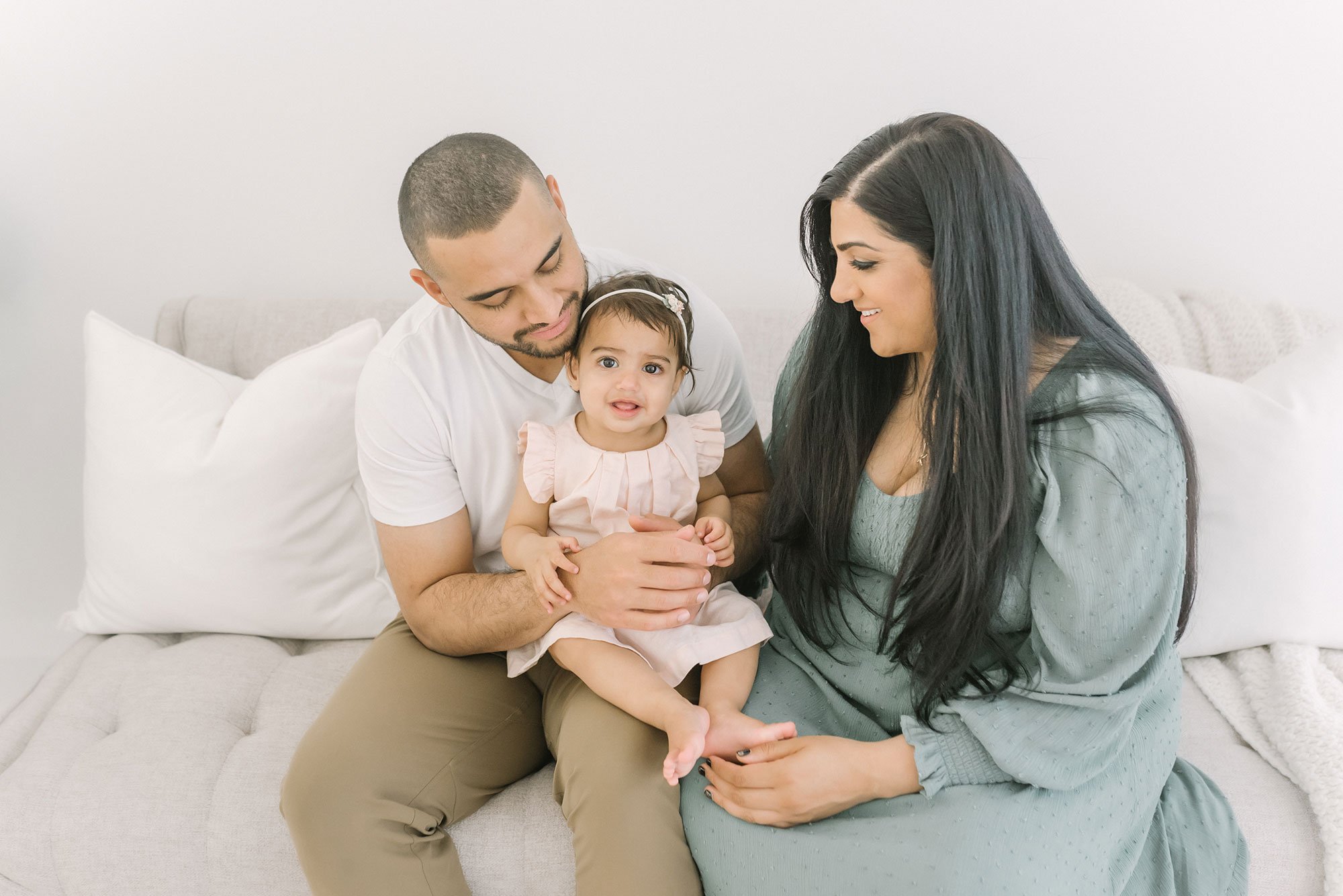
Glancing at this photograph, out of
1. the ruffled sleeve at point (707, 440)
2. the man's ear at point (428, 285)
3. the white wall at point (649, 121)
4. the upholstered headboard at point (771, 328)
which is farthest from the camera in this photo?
the white wall at point (649, 121)

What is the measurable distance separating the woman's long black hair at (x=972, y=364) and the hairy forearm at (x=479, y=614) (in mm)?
556

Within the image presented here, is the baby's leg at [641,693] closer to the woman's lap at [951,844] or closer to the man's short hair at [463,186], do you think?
the woman's lap at [951,844]

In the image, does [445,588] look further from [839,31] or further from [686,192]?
[839,31]

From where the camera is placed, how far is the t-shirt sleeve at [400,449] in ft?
5.18

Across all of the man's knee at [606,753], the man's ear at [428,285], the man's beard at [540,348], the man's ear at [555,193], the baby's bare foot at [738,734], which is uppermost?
the man's ear at [555,193]

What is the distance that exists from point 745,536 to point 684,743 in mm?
474

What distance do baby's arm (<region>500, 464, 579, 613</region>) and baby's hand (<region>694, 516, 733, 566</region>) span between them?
21cm

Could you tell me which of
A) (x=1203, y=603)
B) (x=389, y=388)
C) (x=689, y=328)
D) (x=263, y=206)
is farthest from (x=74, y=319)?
(x=1203, y=603)

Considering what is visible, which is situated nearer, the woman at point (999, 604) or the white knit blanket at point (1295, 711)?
the woman at point (999, 604)

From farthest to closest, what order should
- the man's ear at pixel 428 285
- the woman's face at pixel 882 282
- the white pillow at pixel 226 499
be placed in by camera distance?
1. the white pillow at pixel 226 499
2. the man's ear at pixel 428 285
3. the woman's face at pixel 882 282

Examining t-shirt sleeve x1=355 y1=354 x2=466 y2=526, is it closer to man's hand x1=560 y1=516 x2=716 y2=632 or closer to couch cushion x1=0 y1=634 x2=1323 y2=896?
man's hand x1=560 y1=516 x2=716 y2=632

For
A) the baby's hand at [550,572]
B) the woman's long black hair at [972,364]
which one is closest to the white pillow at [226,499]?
the baby's hand at [550,572]

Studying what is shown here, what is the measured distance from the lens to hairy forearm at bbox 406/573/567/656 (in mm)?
1512

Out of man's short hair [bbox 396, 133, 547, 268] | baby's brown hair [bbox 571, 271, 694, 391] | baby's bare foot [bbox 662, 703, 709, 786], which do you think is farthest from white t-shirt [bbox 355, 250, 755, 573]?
baby's bare foot [bbox 662, 703, 709, 786]
